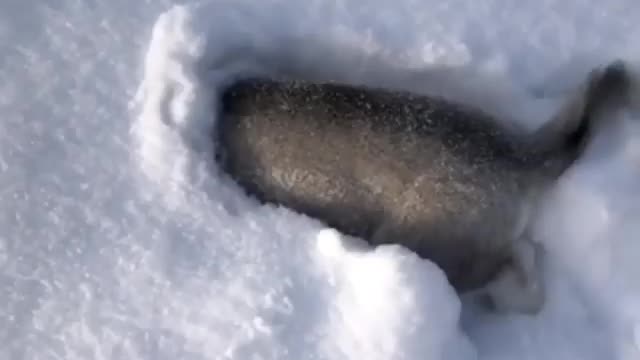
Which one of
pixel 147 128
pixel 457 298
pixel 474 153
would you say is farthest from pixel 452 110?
pixel 147 128

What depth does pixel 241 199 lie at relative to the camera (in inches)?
77.9

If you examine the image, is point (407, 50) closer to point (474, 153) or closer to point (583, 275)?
point (474, 153)

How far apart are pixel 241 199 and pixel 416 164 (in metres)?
0.30

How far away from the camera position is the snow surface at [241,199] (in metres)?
1.89

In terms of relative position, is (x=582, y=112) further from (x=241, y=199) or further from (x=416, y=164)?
(x=241, y=199)

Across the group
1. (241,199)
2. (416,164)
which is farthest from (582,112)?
(241,199)

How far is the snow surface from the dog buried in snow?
0.03 meters

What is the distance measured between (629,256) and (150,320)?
788 millimetres

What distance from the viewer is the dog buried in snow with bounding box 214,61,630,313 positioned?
194 centimetres

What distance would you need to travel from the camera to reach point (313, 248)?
1941 millimetres

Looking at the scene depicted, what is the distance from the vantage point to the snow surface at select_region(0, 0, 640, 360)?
6.21 feet

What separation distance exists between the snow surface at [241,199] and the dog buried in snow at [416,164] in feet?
0.11

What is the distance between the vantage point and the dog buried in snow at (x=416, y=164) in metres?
1.94

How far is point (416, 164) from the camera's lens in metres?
1.94
